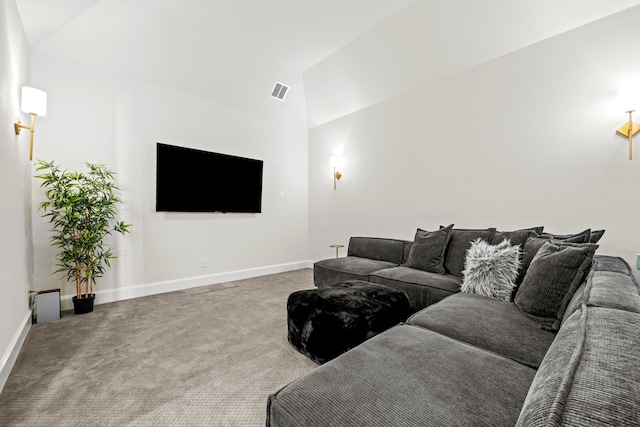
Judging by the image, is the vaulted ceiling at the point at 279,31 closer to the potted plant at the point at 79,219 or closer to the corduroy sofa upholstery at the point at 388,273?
the potted plant at the point at 79,219

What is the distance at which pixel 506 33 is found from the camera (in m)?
2.75

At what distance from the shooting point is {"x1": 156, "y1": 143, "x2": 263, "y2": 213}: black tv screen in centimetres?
373

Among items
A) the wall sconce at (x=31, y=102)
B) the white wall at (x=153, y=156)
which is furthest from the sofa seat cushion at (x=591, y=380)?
the white wall at (x=153, y=156)

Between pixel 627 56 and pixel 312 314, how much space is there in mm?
3153

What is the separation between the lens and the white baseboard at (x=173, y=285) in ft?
10.8

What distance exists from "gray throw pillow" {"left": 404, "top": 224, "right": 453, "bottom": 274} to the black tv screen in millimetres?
2711

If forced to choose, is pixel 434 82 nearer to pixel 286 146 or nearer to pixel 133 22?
pixel 286 146

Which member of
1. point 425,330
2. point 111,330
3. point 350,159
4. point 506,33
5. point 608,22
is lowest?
point 111,330

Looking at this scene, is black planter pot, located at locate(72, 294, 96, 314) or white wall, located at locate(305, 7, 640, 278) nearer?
white wall, located at locate(305, 7, 640, 278)

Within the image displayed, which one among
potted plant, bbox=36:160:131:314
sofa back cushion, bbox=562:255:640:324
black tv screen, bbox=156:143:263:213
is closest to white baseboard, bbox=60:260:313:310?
potted plant, bbox=36:160:131:314

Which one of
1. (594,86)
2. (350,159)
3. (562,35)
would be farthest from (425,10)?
(350,159)

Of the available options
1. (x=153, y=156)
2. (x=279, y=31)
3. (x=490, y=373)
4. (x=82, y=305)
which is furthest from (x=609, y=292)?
(x=153, y=156)

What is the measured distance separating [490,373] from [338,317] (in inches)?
40.7

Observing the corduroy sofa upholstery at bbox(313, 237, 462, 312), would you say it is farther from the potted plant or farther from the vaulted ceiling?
the potted plant
